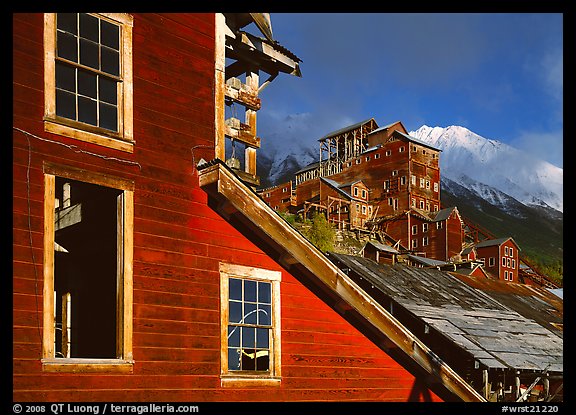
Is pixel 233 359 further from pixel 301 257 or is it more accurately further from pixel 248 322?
pixel 301 257

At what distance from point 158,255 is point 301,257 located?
9.73ft

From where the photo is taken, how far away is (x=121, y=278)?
9719 millimetres

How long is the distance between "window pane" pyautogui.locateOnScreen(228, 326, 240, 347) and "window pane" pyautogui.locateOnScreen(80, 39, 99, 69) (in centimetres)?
500

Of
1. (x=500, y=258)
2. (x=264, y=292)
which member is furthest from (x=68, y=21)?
(x=500, y=258)

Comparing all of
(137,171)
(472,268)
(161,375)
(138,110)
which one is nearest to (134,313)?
(161,375)

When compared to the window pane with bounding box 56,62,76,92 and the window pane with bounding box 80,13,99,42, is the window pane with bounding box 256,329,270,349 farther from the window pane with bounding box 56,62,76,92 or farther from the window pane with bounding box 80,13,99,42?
the window pane with bounding box 80,13,99,42

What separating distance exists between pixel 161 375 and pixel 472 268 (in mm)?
48435

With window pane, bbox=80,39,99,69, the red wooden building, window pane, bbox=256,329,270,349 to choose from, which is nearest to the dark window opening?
the red wooden building

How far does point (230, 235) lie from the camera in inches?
449

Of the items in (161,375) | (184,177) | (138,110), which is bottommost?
(161,375)

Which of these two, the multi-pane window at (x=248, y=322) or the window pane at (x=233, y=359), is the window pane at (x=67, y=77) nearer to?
the multi-pane window at (x=248, y=322)

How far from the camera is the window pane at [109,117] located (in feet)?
34.0

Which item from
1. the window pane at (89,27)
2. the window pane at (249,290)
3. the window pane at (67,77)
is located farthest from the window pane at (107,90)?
the window pane at (249,290)

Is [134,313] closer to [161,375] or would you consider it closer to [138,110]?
[161,375]
